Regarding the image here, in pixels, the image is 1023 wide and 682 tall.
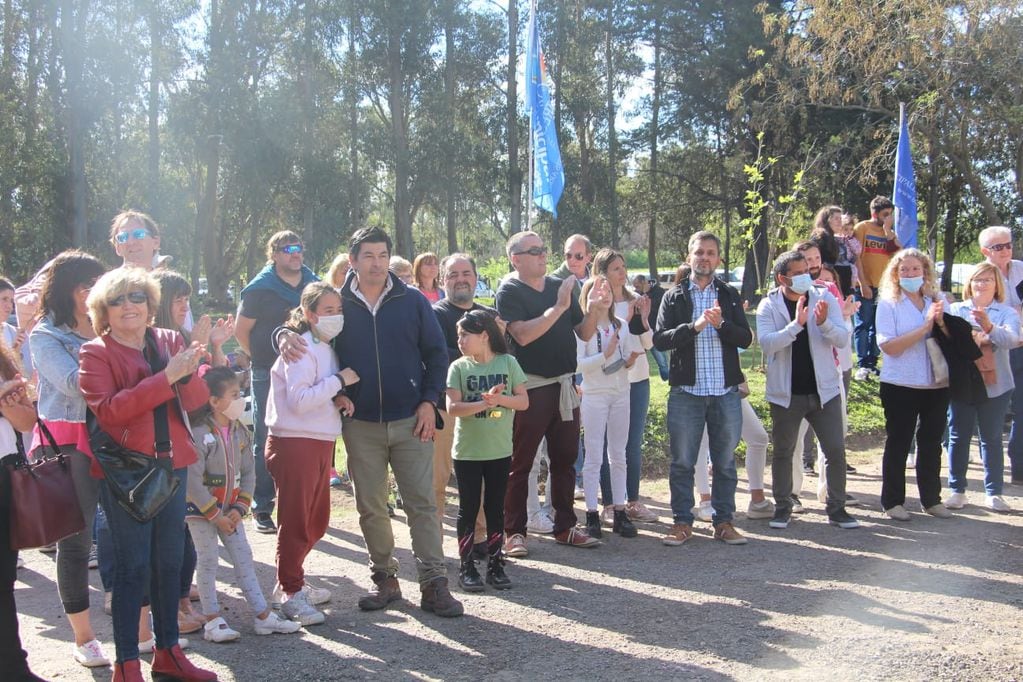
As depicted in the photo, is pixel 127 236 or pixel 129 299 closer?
pixel 129 299

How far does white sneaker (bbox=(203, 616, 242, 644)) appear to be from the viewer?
4.98 m

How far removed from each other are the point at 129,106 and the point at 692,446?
30367mm

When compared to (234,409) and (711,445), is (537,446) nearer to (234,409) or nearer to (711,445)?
(711,445)

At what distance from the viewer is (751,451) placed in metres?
7.87

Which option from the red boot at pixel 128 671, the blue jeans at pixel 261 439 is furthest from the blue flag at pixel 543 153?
the red boot at pixel 128 671

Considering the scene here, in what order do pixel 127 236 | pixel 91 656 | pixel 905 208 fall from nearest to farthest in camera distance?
pixel 91 656, pixel 127 236, pixel 905 208

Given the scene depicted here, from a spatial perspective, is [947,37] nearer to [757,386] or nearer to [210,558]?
[757,386]

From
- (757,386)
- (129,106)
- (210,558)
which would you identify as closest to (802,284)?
(210,558)

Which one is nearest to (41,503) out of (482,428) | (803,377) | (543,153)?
(482,428)

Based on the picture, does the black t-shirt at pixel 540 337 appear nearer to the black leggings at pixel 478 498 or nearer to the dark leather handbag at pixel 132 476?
the black leggings at pixel 478 498

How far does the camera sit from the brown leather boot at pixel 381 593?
5.50m

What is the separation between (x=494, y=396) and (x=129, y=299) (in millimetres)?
2367

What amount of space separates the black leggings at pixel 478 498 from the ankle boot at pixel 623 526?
144 centimetres

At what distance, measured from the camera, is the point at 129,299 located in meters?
4.17
